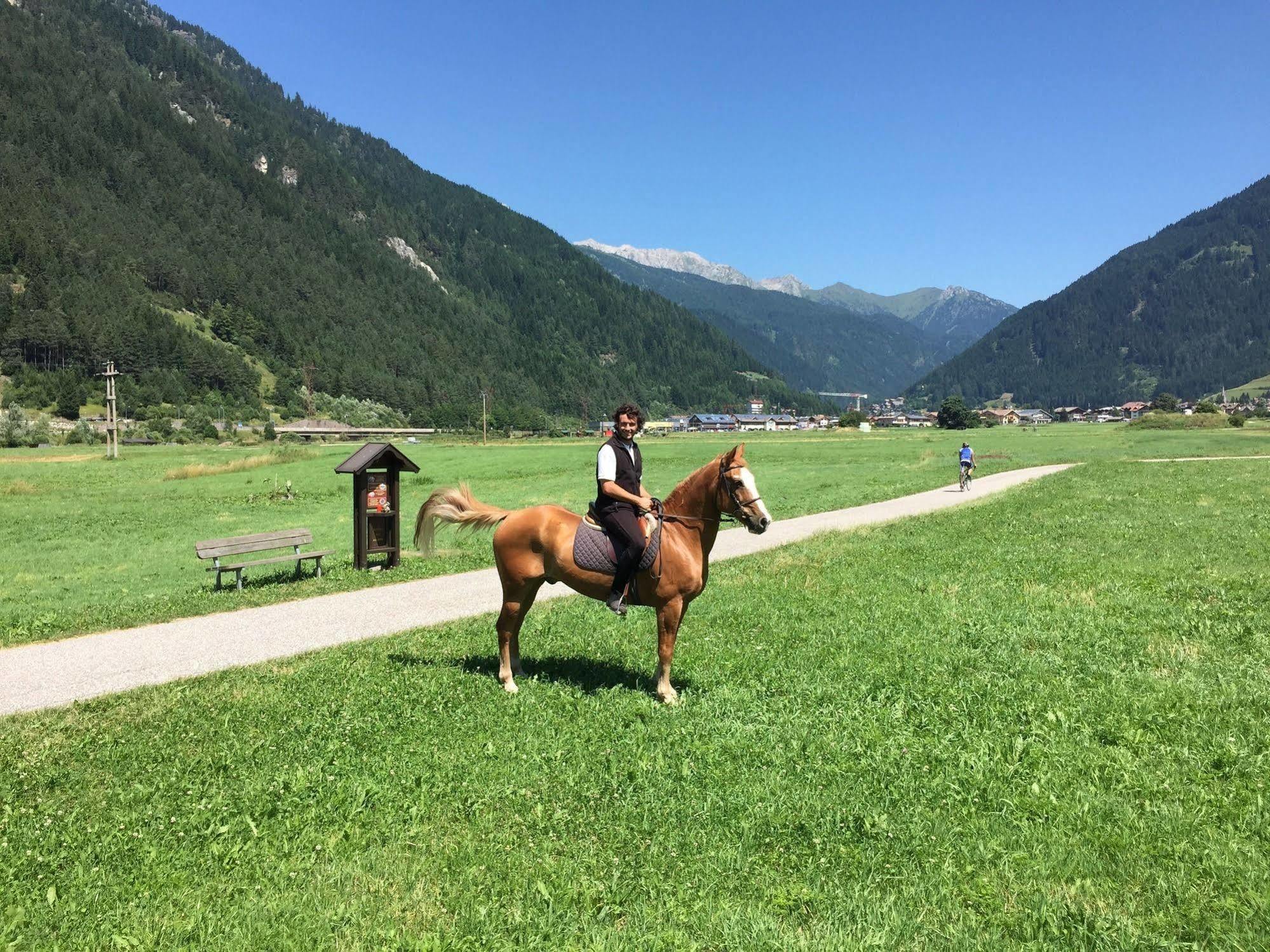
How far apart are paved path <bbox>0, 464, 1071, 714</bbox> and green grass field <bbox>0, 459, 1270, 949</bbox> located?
1.14 m

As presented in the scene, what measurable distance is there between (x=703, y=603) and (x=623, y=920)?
28.6 feet

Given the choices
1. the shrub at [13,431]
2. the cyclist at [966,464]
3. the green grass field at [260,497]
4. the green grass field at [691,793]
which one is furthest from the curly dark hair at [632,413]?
the shrub at [13,431]

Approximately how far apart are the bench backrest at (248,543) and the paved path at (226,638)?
2257 mm

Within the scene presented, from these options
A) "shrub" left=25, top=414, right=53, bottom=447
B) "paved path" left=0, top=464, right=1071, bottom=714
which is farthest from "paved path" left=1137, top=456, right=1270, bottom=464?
"shrub" left=25, top=414, right=53, bottom=447

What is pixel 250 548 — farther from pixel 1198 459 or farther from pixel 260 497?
Result: pixel 1198 459

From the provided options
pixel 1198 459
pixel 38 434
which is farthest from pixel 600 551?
pixel 38 434

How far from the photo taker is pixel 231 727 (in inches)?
303

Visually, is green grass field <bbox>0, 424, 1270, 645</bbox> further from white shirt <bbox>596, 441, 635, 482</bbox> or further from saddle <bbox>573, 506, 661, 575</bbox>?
white shirt <bbox>596, 441, 635, 482</bbox>

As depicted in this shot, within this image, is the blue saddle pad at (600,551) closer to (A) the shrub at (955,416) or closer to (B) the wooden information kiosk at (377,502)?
(B) the wooden information kiosk at (377,502)

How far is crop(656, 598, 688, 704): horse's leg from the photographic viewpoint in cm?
829

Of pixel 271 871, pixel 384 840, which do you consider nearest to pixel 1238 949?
pixel 384 840

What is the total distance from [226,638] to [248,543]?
15.8 feet

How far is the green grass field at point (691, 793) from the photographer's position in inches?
177

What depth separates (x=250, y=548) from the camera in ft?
53.5
